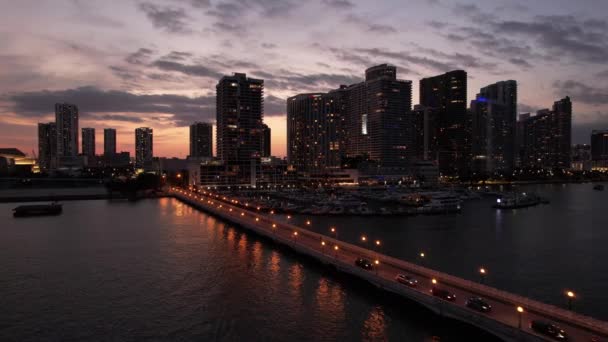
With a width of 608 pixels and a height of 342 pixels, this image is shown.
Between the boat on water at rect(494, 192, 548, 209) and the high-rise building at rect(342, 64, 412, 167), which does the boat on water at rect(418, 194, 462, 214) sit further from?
the high-rise building at rect(342, 64, 412, 167)

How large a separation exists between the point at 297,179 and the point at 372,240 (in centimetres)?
9296

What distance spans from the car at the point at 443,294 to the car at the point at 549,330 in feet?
14.3

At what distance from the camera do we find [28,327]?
21203 mm

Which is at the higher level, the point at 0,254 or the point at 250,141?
the point at 250,141

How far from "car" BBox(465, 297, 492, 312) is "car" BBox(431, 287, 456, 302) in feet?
3.61

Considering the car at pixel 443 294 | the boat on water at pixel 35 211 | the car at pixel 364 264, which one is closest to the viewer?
the car at pixel 443 294

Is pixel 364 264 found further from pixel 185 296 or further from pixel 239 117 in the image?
pixel 239 117

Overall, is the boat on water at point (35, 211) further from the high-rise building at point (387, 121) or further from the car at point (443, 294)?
the high-rise building at point (387, 121)

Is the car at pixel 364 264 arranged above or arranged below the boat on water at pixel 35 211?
above

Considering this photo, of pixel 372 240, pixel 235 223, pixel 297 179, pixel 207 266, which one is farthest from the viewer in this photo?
pixel 297 179

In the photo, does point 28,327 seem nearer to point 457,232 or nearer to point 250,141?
point 457,232

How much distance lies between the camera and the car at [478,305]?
61.5 feet

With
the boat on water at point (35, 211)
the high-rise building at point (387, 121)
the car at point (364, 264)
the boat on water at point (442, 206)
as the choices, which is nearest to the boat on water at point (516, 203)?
the boat on water at point (442, 206)

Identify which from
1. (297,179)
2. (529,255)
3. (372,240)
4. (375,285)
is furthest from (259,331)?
(297,179)
